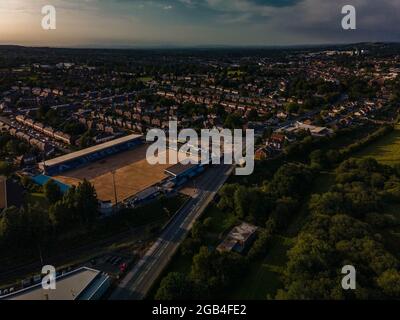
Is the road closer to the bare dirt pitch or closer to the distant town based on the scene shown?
the distant town

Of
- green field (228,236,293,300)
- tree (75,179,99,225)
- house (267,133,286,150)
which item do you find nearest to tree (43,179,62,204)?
tree (75,179,99,225)

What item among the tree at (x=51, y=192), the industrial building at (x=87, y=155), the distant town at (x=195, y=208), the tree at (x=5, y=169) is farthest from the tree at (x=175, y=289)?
the tree at (x=5, y=169)

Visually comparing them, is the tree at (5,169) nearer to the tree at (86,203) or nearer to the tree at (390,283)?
the tree at (86,203)

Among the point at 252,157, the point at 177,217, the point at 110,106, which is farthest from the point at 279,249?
the point at 110,106

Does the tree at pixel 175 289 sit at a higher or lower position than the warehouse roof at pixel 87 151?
lower

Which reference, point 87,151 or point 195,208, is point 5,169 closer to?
point 87,151

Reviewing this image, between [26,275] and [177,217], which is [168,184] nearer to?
[177,217]

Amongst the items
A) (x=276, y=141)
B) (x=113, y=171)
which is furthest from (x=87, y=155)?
(x=276, y=141)

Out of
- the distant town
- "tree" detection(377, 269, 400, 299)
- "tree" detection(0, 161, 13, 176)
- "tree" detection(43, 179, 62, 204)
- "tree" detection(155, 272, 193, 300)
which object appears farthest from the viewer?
"tree" detection(0, 161, 13, 176)
